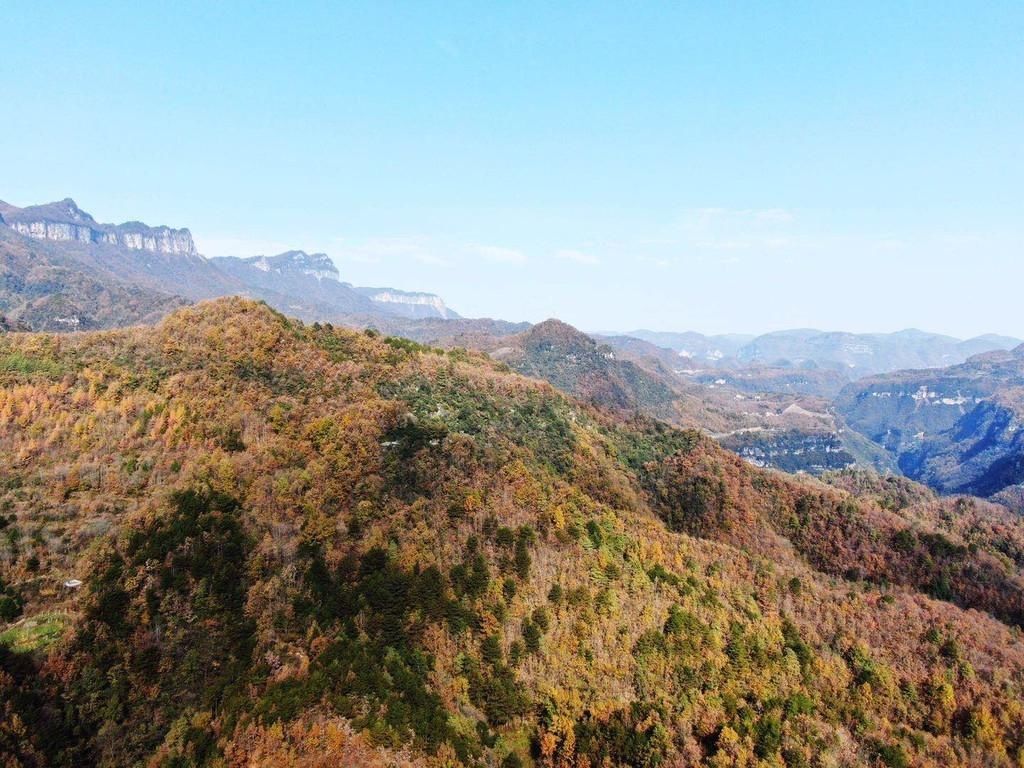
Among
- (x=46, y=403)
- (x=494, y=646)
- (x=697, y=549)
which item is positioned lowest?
(x=494, y=646)

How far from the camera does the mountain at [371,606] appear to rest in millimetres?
53344

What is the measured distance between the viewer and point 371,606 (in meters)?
66.5

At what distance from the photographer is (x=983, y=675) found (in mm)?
76500

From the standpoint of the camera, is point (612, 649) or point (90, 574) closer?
point (90, 574)

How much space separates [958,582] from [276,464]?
4677 inches

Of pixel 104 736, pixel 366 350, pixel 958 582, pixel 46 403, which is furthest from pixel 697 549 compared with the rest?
pixel 46 403

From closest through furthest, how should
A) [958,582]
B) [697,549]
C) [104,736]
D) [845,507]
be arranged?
[104,736], [697,549], [958,582], [845,507]

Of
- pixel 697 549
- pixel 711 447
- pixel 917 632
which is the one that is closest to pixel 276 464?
pixel 697 549

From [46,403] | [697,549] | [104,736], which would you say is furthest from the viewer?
[697,549]

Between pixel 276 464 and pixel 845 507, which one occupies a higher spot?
pixel 276 464

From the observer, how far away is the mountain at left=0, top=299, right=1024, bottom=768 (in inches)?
2100

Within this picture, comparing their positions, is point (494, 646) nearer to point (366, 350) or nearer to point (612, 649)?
point (612, 649)

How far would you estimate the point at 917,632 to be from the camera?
81.7m

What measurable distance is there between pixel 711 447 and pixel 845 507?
103ft
